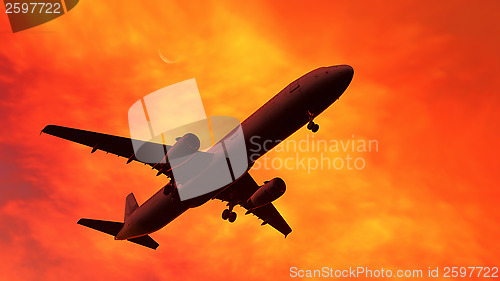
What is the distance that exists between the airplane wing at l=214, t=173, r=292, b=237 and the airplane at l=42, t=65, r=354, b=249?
10cm

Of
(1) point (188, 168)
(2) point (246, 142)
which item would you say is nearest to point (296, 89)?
(2) point (246, 142)

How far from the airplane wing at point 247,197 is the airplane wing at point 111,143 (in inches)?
291

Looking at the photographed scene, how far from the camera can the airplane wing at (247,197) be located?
4184 centimetres

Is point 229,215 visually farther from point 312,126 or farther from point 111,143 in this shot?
point 312,126

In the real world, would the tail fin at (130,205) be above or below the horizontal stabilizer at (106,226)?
above

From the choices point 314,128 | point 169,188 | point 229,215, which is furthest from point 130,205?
point 314,128

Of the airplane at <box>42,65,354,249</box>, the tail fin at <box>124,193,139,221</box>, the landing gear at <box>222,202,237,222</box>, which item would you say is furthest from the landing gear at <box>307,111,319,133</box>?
the tail fin at <box>124,193,139,221</box>

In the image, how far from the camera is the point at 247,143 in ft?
107

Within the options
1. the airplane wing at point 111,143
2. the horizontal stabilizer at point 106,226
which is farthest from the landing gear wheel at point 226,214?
the horizontal stabilizer at point 106,226

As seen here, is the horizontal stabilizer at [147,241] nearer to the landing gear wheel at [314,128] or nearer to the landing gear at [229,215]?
the landing gear at [229,215]

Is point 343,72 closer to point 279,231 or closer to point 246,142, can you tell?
point 246,142

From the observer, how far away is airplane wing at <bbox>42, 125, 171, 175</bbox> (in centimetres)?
3291

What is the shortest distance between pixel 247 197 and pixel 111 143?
1486cm

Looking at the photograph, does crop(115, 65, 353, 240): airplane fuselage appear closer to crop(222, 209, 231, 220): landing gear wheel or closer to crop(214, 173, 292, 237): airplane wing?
crop(214, 173, 292, 237): airplane wing
